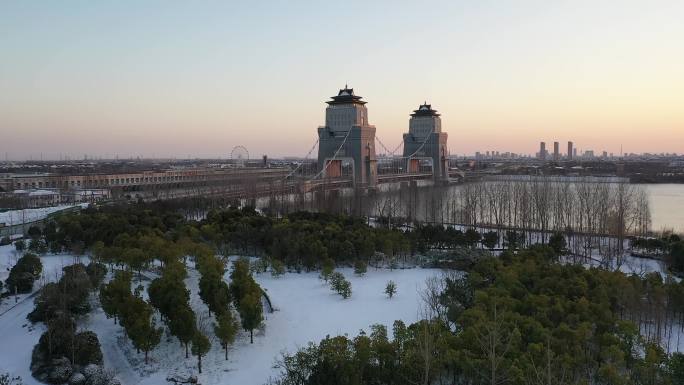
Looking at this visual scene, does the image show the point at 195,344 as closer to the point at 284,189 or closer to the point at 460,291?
the point at 460,291

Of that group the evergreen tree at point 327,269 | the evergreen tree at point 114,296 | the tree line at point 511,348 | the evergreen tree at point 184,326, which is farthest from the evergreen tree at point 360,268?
the evergreen tree at point 114,296

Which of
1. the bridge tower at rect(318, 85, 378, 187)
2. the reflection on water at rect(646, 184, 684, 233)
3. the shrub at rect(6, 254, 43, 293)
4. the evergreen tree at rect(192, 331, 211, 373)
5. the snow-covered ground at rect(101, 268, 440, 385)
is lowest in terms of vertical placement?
the snow-covered ground at rect(101, 268, 440, 385)

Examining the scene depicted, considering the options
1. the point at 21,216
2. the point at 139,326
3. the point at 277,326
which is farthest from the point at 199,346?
the point at 21,216

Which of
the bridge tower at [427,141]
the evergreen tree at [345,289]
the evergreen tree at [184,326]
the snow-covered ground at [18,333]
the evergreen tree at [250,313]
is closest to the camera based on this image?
the snow-covered ground at [18,333]

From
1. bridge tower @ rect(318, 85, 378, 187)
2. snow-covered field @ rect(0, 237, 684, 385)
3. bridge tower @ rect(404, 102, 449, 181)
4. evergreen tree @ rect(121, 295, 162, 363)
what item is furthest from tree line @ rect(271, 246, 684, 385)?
bridge tower @ rect(404, 102, 449, 181)

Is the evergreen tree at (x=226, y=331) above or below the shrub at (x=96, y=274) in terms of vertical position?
below

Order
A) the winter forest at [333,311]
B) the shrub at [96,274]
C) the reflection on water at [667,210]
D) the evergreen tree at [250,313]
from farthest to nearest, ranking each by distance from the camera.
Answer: the reflection on water at [667,210], the shrub at [96,274], the evergreen tree at [250,313], the winter forest at [333,311]

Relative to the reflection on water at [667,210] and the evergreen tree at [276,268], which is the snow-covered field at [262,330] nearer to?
the evergreen tree at [276,268]

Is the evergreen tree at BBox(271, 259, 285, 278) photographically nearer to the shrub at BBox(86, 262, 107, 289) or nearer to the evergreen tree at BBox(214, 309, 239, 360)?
the shrub at BBox(86, 262, 107, 289)
